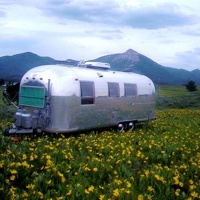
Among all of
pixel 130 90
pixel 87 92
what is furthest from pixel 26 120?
pixel 130 90

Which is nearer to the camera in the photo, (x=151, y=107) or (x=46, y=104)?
(x=46, y=104)

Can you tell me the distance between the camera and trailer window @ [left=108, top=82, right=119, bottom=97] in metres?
13.6

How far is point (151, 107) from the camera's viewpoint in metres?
16.7

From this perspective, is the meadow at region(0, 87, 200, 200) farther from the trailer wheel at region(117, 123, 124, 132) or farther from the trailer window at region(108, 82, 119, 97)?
the trailer wheel at region(117, 123, 124, 132)

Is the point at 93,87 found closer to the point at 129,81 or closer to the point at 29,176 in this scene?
the point at 129,81

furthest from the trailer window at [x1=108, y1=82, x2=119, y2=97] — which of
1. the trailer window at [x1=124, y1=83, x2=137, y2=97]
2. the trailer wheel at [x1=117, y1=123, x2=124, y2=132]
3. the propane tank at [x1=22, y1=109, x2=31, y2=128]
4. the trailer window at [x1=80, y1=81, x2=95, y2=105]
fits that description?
the propane tank at [x1=22, y1=109, x2=31, y2=128]

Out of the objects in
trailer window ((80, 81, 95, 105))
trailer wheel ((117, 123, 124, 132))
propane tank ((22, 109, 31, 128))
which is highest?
trailer window ((80, 81, 95, 105))

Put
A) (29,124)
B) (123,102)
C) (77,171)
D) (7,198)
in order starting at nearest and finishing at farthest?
(7,198) < (77,171) < (29,124) < (123,102)

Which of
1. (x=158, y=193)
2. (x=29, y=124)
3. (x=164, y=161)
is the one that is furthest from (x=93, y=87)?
(x=158, y=193)

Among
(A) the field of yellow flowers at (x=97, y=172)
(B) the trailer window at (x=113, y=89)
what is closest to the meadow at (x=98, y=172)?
(A) the field of yellow flowers at (x=97, y=172)

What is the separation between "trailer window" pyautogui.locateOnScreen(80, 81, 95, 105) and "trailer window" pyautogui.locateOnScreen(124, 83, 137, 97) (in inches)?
96.8

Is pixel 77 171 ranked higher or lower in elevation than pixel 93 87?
lower

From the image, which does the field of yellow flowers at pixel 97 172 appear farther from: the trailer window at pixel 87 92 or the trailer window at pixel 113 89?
the trailer window at pixel 113 89

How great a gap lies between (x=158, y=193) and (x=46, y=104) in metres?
6.00
